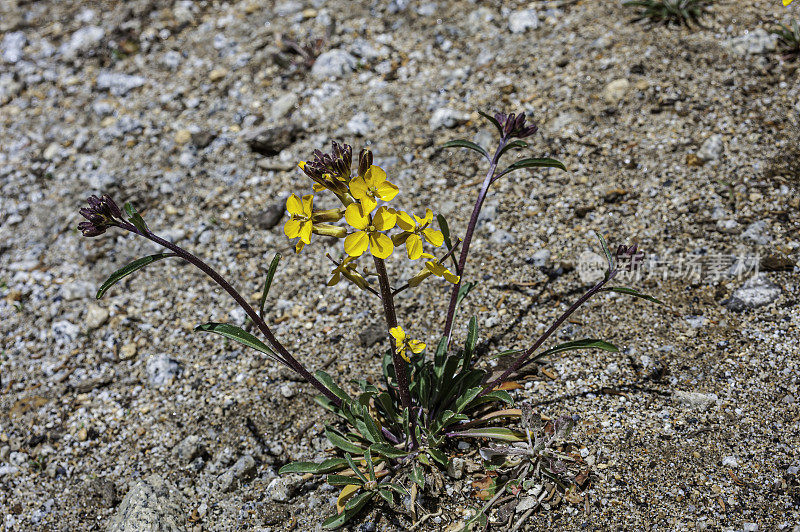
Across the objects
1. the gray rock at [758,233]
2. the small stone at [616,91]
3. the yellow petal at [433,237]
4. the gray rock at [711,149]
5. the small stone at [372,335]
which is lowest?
the small stone at [372,335]

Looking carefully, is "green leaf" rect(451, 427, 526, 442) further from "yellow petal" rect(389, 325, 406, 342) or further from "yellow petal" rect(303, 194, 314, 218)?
"yellow petal" rect(303, 194, 314, 218)

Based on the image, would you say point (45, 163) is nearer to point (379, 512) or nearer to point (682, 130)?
point (379, 512)

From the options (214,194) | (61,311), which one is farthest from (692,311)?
(61,311)

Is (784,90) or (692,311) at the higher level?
(784,90)

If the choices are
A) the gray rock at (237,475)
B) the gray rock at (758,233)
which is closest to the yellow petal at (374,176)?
the gray rock at (237,475)

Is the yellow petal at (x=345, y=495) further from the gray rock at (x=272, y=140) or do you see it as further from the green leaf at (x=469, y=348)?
the gray rock at (x=272, y=140)

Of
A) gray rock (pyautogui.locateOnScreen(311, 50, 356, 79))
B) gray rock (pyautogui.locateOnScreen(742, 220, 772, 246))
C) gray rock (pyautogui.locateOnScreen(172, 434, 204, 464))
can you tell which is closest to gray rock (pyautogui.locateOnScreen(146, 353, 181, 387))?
gray rock (pyautogui.locateOnScreen(172, 434, 204, 464))
